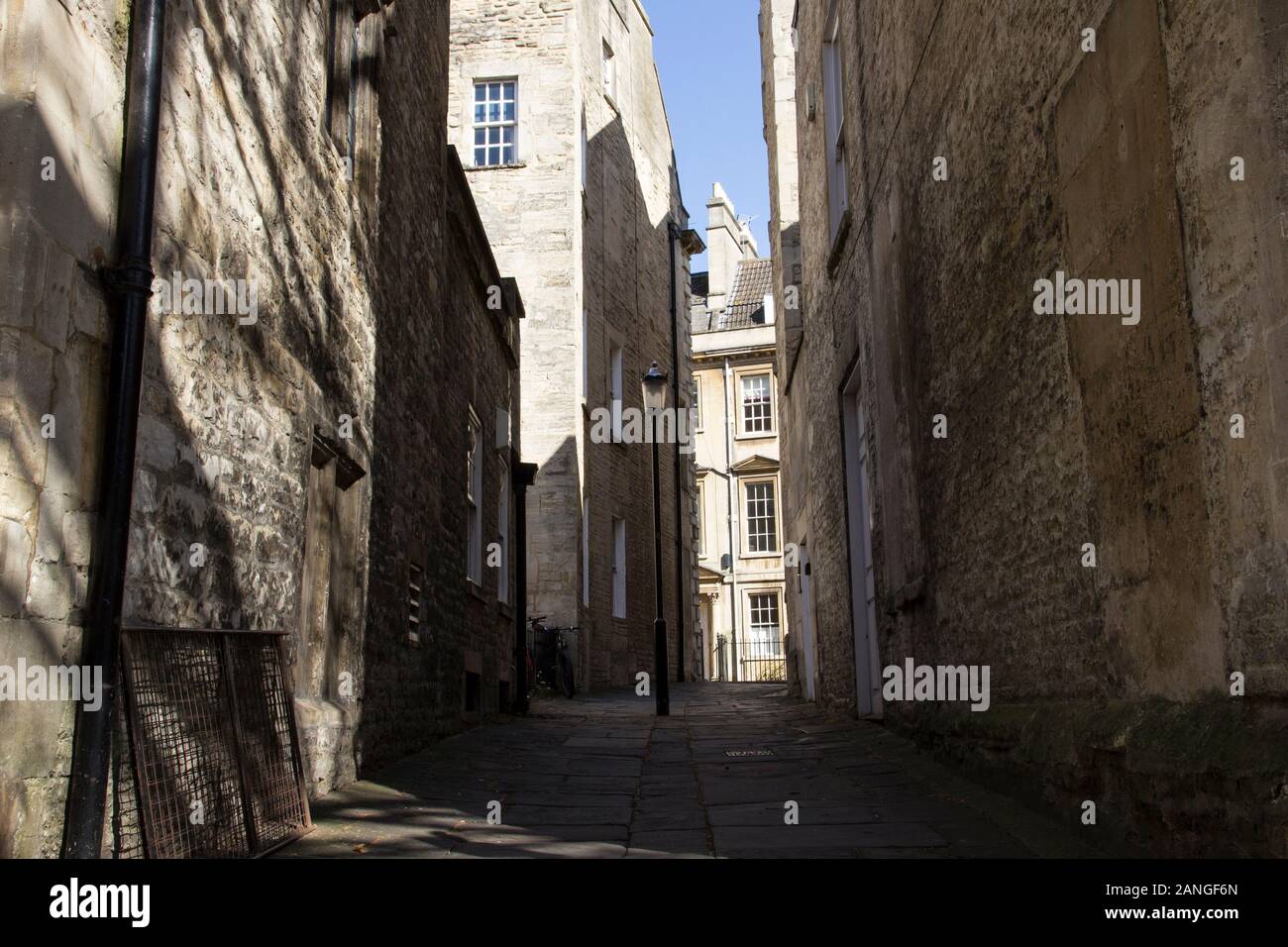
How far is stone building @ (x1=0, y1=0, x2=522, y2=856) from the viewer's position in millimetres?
3145

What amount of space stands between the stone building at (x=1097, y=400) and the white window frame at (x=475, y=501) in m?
4.45

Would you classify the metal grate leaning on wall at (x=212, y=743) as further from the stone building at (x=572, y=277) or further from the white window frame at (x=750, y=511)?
the white window frame at (x=750, y=511)

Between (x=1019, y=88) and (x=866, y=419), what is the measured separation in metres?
4.61

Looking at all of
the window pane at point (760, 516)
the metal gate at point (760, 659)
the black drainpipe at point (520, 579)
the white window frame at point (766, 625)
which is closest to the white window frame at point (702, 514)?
the window pane at point (760, 516)

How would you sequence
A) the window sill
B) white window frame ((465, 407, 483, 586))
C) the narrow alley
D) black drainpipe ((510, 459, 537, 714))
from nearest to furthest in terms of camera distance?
the narrow alley < white window frame ((465, 407, 483, 586)) < black drainpipe ((510, 459, 537, 714)) < the window sill

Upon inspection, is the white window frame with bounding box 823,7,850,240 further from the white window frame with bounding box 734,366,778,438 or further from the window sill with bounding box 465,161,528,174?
the white window frame with bounding box 734,366,778,438

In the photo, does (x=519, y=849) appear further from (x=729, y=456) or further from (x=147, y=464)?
(x=729, y=456)

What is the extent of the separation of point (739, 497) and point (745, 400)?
3075mm

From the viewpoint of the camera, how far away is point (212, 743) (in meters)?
4.10

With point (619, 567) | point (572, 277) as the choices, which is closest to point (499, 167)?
point (572, 277)

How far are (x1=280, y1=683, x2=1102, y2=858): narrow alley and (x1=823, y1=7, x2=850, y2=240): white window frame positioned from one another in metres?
5.41

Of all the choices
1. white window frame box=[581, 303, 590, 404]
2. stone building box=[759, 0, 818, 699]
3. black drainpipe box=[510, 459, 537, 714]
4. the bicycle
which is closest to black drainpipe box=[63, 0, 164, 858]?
black drainpipe box=[510, 459, 537, 714]

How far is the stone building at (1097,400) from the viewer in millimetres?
3121

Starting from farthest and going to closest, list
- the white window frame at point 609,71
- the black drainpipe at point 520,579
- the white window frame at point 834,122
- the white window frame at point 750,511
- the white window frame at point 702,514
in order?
the white window frame at point 702,514, the white window frame at point 750,511, the white window frame at point 609,71, the black drainpipe at point 520,579, the white window frame at point 834,122
